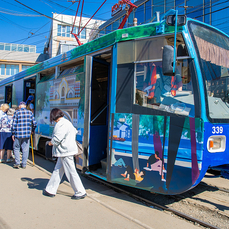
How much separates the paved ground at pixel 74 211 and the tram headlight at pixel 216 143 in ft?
3.86

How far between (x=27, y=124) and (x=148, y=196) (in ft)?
12.7

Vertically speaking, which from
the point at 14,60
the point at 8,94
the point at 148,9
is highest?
the point at 14,60

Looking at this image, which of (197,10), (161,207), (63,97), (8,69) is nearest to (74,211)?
(161,207)

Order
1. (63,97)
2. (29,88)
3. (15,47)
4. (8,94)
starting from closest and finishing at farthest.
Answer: (63,97), (29,88), (8,94), (15,47)

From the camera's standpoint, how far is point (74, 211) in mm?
3580

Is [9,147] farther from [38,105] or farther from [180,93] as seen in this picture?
[180,93]

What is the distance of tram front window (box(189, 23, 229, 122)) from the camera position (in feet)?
11.2

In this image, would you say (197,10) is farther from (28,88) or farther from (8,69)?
(8,69)

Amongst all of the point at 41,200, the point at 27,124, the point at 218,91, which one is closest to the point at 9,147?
the point at 27,124

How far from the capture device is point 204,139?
315 centimetres

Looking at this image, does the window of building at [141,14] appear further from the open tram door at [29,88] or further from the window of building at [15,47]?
the window of building at [15,47]

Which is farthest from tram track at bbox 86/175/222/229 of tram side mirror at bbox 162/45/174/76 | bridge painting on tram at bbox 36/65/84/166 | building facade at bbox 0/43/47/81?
building facade at bbox 0/43/47/81

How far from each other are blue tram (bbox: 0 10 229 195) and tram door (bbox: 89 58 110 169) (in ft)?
0.64

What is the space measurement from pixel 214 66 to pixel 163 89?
0.97m
